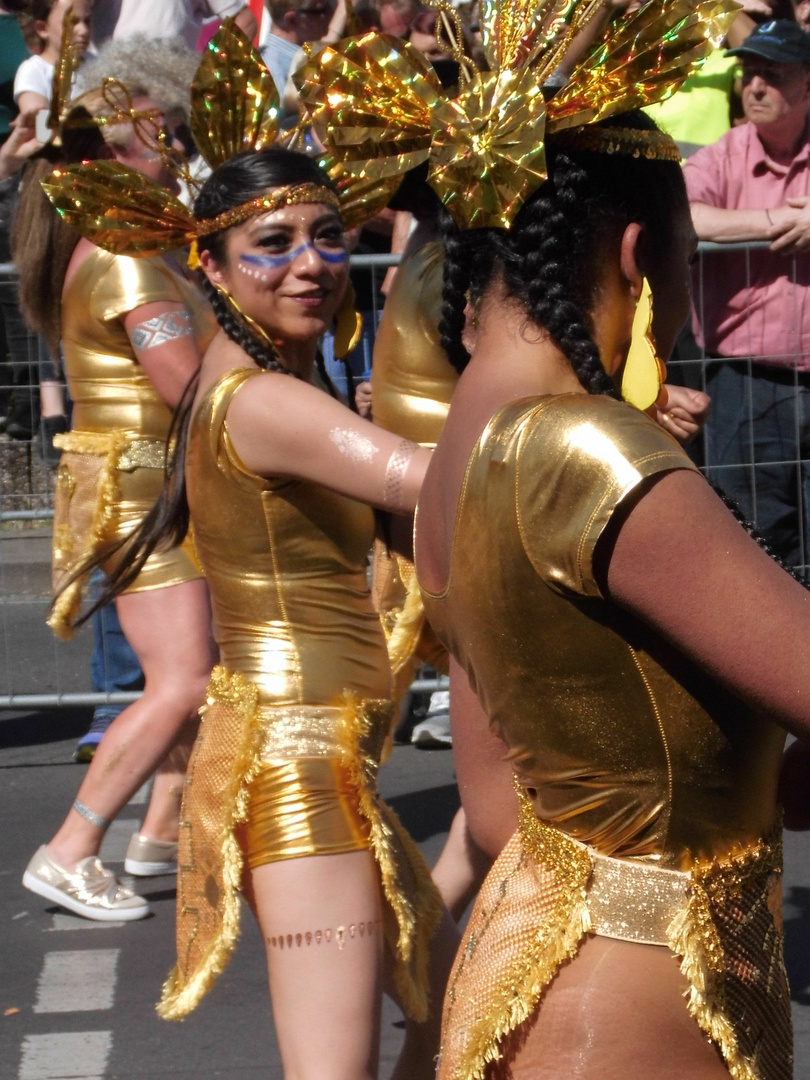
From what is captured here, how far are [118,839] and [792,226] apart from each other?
3.33 m

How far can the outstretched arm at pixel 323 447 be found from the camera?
2.67 meters

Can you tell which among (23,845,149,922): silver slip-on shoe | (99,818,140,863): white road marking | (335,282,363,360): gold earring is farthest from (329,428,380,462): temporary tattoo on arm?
(99,818,140,863): white road marking

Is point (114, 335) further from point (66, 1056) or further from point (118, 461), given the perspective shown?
point (66, 1056)

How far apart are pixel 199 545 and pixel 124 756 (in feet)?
5.68

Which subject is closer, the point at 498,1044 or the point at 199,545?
the point at 498,1044

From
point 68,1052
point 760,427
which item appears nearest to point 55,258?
point 68,1052

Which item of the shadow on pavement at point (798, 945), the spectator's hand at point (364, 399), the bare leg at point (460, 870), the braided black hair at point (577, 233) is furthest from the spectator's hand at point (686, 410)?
the spectator's hand at point (364, 399)

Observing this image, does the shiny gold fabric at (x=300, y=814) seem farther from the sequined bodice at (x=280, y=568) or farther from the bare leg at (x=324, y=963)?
the sequined bodice at (x=280, y=568)

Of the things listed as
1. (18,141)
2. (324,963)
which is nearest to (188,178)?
(324,963)

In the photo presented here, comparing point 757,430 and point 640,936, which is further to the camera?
point 757,430

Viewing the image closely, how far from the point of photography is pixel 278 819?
2674mm

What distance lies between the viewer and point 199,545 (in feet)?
9.68

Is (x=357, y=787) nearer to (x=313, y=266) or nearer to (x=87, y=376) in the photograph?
(x=313, y=266)

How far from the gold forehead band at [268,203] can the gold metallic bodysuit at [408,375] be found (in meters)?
0.82
